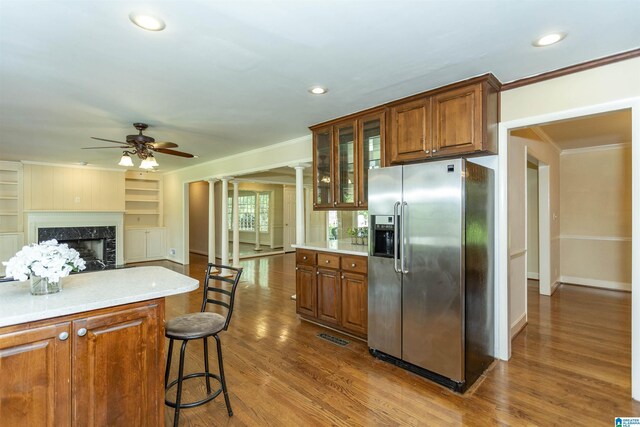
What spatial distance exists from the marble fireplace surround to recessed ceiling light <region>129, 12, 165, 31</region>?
22.9 ft

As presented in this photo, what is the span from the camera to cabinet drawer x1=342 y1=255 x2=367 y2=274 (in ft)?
10.6

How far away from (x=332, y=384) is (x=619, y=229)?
5.74 metres

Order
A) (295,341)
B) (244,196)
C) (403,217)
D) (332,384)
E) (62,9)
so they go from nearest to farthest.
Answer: (62,9) < (332,384) < (403,217) < (295,341) < (244,196)

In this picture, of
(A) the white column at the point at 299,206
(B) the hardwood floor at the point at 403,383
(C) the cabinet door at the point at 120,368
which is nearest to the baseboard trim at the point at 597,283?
(B) the hardwood floor at the point at 403,383

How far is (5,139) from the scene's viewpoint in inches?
192

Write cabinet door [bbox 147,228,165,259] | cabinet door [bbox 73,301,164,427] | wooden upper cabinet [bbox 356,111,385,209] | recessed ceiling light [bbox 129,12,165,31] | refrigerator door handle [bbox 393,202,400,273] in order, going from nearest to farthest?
cabinet door [bbox 73,301,164,427], recessed ceiling light [bbox 129,12,165,31], refrigerator door handle [bbox 393,202,400,273], wooden upper cabinet [bbox 356,111,385,209], cabinet door [bbox 147,228,165,259]

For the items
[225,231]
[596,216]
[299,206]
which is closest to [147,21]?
[299,206]

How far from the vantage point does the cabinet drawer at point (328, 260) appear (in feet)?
11.5

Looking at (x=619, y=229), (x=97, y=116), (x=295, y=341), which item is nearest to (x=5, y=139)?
(x=97, y=116)

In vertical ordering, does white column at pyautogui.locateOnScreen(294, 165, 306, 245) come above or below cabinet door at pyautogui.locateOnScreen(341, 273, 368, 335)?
above

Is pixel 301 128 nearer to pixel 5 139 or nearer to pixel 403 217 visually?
pixel 403 217

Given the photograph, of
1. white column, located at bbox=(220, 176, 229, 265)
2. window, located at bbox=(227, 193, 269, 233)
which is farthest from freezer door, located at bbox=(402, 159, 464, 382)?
window, located at bbox=(227, 193, 269, 233)

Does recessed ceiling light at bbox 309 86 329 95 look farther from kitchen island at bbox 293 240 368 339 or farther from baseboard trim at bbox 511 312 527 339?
baseboard trim at bbox 511 312 527 339

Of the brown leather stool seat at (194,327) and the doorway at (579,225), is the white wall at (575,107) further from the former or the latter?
the brown leather stool seat at (194,327)
